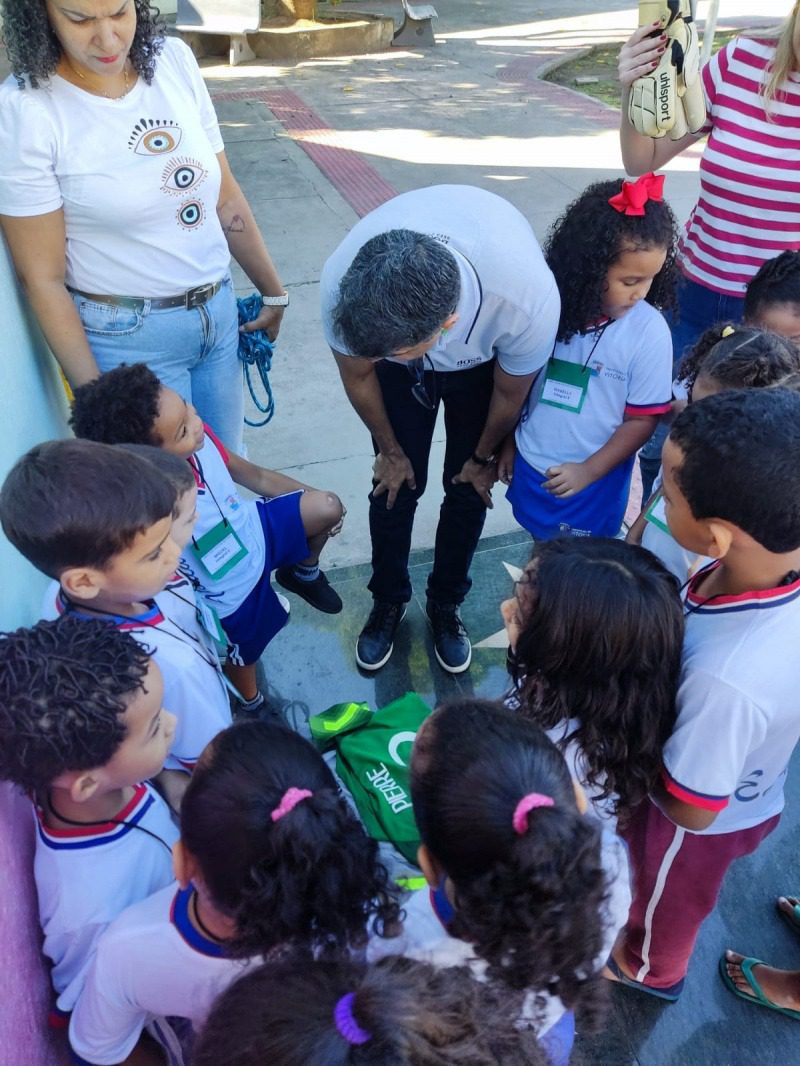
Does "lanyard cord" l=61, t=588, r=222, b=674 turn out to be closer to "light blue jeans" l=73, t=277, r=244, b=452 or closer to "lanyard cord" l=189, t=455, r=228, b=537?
"lanyard cord" l=189, t=455, r=228, b=537

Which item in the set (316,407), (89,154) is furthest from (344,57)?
(89,154)

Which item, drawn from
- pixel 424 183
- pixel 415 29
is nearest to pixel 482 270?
pixel 424 183

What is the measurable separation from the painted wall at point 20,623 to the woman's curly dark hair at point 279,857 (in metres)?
0.38

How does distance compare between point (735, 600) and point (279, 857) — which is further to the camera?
point (735, 600)

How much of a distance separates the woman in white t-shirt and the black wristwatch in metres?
0.81

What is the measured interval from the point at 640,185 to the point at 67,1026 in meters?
2.14

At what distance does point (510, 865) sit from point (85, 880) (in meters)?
0.74

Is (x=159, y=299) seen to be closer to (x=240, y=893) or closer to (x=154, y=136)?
(x=154, y=136)

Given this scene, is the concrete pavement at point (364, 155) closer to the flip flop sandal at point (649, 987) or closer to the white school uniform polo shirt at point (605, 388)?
the white school uniform polo shirt at point (605, 388)

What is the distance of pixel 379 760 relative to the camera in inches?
64.7

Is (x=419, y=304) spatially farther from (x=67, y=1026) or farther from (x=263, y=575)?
(x=67, y=1026)

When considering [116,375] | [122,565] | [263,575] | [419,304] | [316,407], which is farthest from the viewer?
[316,407]

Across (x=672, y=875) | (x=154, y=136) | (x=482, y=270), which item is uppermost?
(x=154, y=136)

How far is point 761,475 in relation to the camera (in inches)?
48.9
